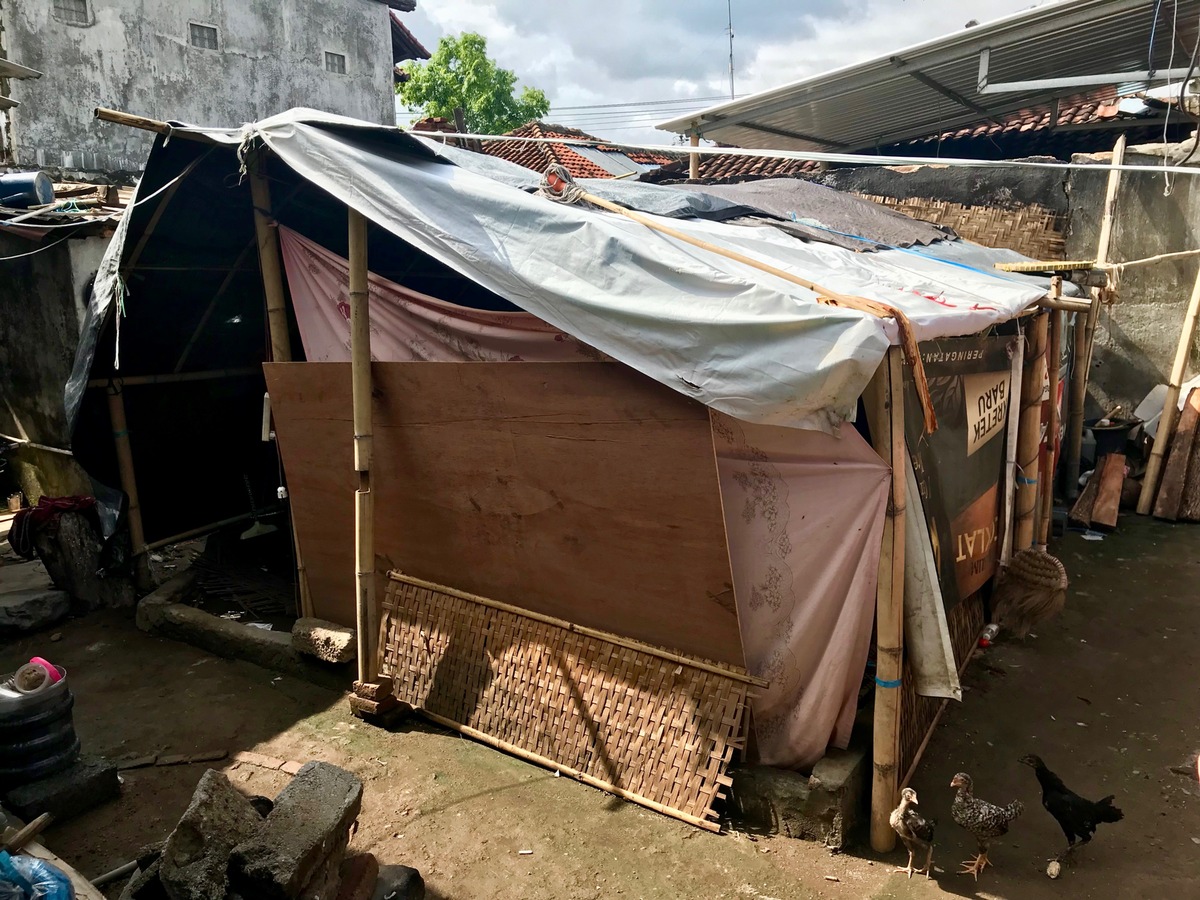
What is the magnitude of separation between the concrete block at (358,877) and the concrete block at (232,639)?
1921 mm

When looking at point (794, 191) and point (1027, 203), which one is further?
point (1027, 203)

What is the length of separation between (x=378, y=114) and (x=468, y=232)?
19.1 metres

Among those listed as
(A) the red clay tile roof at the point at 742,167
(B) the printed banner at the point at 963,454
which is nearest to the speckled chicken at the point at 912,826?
(B) the printed banner at the point at 963,454

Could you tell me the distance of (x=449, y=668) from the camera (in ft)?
14.3

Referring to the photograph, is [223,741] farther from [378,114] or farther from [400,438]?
[378,114]

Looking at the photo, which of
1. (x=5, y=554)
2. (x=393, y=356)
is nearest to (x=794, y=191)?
(x=393, y=356)

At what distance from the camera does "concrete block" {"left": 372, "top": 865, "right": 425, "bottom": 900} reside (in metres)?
2.93

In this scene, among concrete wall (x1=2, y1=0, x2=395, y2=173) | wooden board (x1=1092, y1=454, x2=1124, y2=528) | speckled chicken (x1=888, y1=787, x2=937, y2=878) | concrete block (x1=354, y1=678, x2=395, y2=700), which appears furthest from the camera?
concrete wall (x1=2, y1=0, x2=395, y2=173)

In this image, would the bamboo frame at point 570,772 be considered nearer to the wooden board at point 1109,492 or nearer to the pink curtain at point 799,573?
the pink curtain at point 799,573

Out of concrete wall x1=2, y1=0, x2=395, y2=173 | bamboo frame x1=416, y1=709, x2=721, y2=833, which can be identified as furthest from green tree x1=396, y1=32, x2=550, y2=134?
bamboo frame x1=416, y1=709, x2=721, y2=833

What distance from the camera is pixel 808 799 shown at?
3295 mm

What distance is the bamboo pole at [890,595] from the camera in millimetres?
3086

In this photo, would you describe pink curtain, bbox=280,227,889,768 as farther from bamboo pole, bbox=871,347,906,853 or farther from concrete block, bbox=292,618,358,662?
concrete block, bbox=292,618,358,662

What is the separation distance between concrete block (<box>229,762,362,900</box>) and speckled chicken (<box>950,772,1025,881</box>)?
2375 mm
